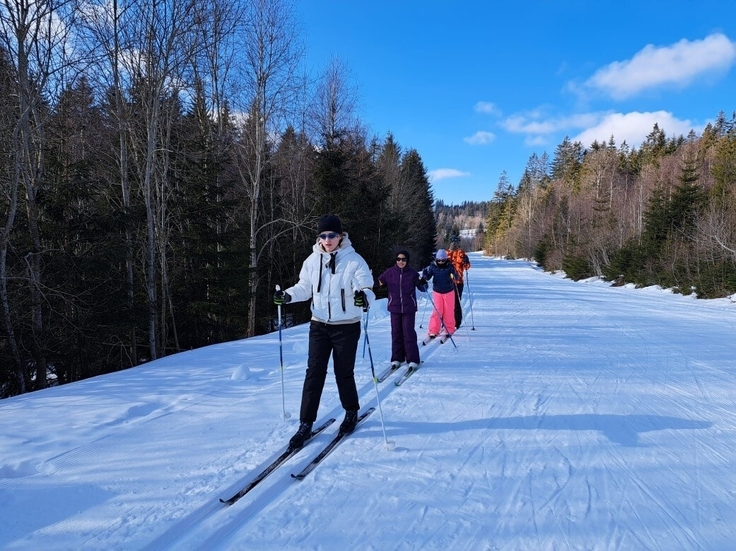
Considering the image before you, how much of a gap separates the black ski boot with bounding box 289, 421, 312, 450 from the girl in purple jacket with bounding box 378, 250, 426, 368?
2588mm

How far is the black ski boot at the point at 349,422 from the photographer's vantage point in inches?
148

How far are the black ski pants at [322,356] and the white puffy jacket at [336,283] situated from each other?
9 centimetres

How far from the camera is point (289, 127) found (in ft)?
59.8

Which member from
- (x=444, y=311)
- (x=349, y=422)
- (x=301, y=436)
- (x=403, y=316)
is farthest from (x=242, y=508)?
(x=444, y=311)

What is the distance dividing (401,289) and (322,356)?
272 centimetres

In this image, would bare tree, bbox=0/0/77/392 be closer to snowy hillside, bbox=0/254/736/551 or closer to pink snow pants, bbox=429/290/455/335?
snowy hillside, bbox=0/254/736/551

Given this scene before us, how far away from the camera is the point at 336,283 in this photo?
3.64 m

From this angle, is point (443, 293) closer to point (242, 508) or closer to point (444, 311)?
point (444, 311)

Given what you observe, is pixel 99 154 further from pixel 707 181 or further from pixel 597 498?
pixel 707 181

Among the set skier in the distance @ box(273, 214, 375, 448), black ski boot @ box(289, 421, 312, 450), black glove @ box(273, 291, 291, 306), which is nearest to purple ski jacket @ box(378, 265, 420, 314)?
skier in the distance @ box(273, 214, 375, 448)

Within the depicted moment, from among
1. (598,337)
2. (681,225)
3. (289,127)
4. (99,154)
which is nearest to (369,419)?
(598,337)

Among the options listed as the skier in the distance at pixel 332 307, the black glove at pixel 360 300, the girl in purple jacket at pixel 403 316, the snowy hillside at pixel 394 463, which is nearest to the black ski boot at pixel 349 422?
the skier in the distance at pixel 332 307

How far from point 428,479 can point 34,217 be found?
9.72 metres

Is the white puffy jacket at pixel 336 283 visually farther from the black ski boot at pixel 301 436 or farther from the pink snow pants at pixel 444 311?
the pink snow pants at pixel 444 311
